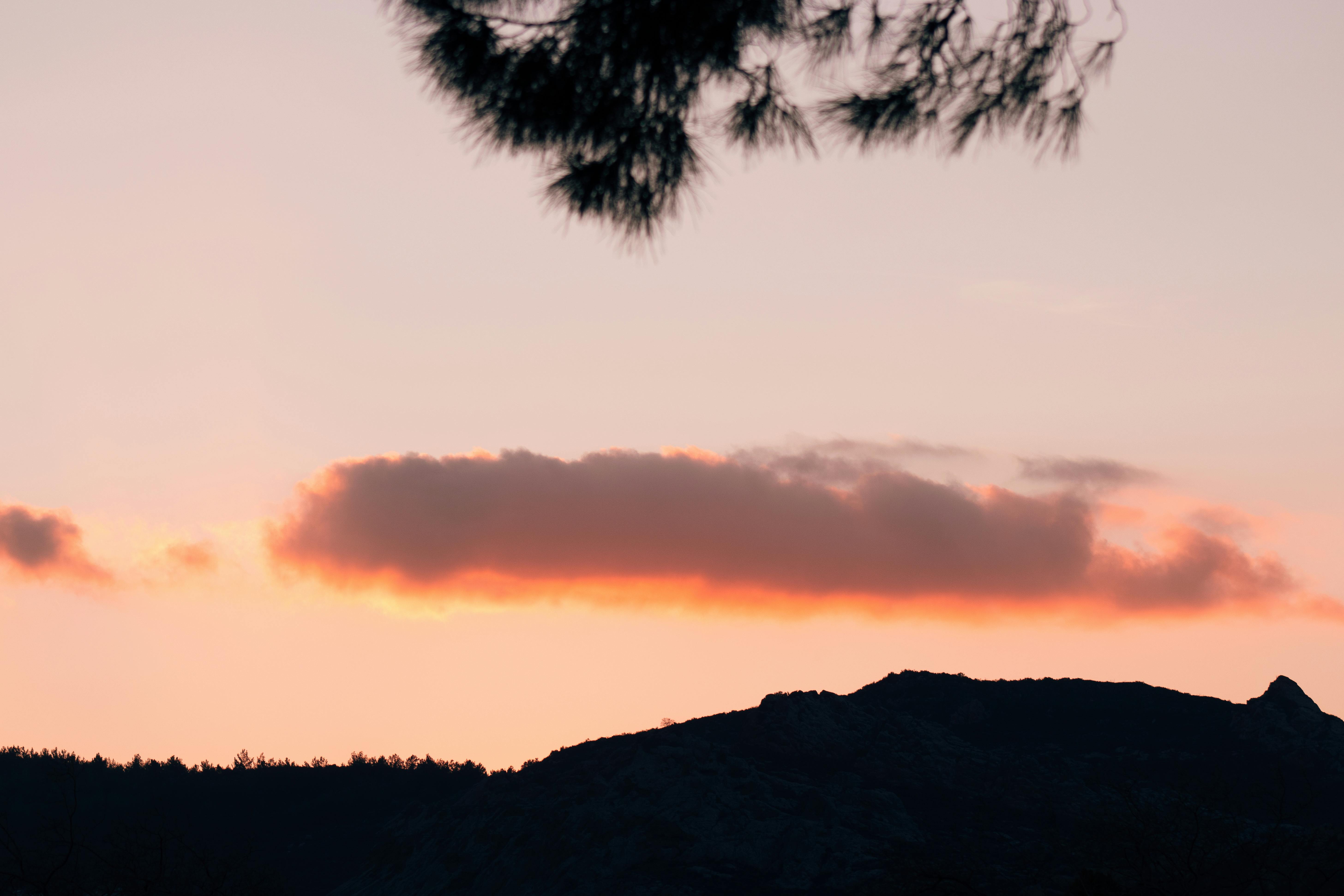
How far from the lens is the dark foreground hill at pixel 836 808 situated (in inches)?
1300

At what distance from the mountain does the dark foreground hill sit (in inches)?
4.8

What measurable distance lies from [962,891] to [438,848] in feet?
110

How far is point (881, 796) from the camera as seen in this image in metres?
47.4

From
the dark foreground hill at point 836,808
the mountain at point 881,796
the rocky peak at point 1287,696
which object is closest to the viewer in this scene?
the dark foreground hill at point 836,808

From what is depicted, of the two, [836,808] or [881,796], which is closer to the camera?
[836,808]

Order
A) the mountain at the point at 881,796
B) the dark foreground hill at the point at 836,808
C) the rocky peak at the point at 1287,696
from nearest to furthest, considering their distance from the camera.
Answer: the dark foreground hill at the point at 836,808 < the mountain at the point at 881,796 < the rocky peak at the point at 1287,696

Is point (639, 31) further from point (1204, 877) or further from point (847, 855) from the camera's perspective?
point (847, 855)

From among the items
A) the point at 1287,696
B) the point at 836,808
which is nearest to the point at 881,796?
the point at 836,808

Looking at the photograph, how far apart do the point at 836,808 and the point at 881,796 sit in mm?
2998

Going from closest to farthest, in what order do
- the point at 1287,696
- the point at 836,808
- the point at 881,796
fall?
the point at 836,808, the point at 881,796, the point at 1287,696

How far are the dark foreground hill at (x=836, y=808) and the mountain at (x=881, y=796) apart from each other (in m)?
0.12

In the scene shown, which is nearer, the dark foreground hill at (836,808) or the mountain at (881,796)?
the dark foreground hill at (836,808)

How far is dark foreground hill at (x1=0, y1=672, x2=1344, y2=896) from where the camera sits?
33.0 metres

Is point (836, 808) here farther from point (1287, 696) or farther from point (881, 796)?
point (1287, 696)
